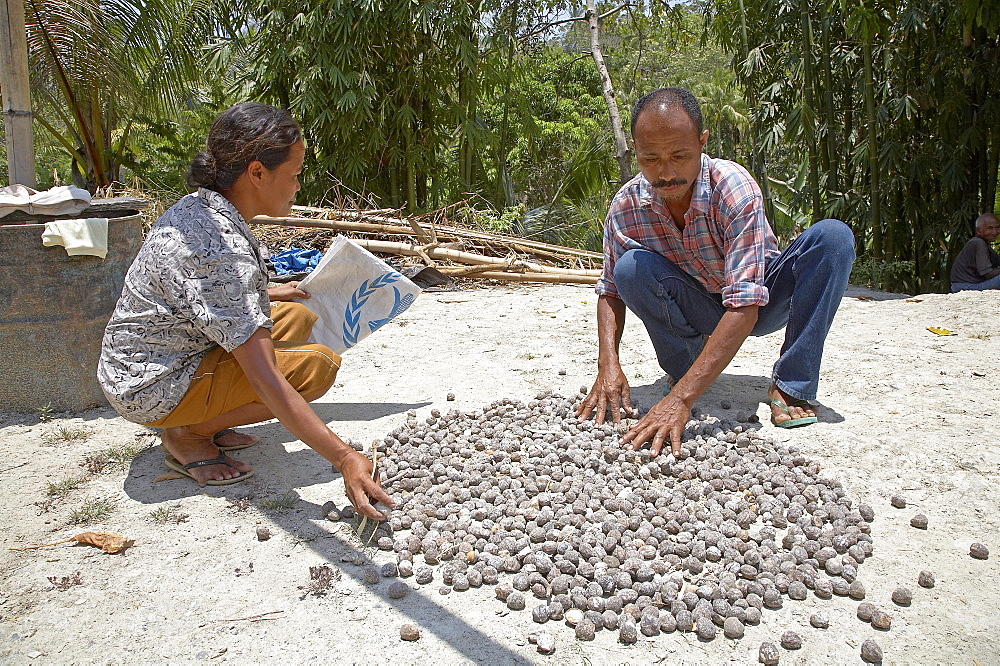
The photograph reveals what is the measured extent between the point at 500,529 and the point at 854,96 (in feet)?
25.4

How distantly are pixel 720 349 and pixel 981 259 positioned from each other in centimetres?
528

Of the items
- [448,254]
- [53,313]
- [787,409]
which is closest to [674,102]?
[787,409]

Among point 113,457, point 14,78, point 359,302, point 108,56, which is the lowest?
point 113,457

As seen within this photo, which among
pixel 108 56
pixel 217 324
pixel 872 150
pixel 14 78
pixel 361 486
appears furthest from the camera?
pixel 108 56

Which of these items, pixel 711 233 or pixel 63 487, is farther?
pixel 711 233

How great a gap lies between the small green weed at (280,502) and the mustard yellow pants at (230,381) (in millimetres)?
331

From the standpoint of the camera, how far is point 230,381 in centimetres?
237

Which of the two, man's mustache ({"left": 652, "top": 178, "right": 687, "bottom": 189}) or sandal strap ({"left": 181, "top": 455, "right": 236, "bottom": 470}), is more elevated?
man's mustache ({"left": 652, "top": 178, "right": 687, "bottom": 189})

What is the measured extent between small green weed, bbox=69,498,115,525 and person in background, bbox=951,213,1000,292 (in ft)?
21.9

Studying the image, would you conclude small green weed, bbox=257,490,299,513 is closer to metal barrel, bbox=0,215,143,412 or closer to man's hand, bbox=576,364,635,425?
man's hand, bbox=576,364,635,425

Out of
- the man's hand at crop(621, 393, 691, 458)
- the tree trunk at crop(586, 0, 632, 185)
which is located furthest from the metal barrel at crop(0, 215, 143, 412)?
the tree trunk at crop(586, 0, 632, 185)

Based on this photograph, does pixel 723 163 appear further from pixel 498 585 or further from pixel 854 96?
pixel 854 96

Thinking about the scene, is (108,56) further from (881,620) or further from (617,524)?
(881,620)

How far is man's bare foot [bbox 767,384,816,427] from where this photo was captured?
2775mm
